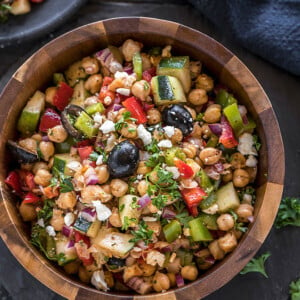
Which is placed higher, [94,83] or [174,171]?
[94,83]

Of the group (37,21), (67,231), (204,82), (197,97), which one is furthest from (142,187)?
(37,21)

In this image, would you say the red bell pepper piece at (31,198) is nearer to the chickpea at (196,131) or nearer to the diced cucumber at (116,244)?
the diced cucumber at (116,244)

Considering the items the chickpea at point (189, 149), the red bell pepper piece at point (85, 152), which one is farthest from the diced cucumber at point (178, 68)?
the red bell pepper piece at point (85, 152)

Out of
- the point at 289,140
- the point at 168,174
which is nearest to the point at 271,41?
the point at 289,140

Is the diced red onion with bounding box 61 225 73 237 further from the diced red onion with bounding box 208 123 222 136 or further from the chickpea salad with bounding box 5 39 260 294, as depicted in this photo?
the diced red onion with bounding box 208 123 222 136

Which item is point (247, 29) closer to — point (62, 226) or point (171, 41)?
point (171, 41)

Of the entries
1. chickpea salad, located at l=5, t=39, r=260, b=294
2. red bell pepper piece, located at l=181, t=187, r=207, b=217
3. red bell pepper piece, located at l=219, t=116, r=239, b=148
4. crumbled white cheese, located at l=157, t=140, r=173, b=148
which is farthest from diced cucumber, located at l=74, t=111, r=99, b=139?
red bell pepper piece, located at l=219, t=116, r=239, b=148

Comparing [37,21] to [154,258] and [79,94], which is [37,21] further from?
[154,258]
